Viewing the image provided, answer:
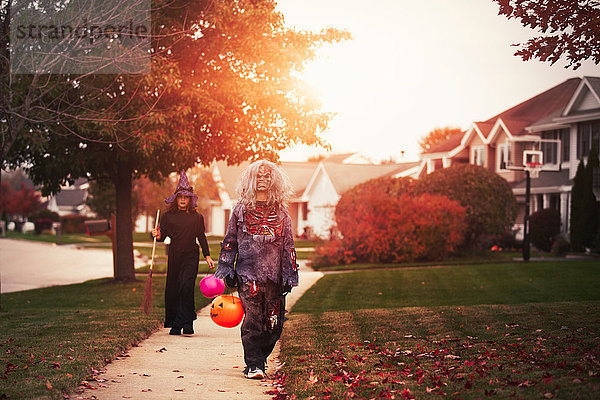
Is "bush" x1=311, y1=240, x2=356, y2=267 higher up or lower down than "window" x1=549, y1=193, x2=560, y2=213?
lower down

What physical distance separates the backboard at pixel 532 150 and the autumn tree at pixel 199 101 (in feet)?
59.6

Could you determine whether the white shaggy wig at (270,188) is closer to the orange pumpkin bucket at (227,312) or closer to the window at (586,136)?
the orange pumpkin bucket at (227,312)

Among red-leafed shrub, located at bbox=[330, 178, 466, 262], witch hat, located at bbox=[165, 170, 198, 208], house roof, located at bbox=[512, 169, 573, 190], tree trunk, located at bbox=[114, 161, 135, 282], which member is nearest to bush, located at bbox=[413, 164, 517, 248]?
red-leafed shrub, located at bbox=[330, 178, 466, 262]

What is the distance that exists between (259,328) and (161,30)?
9.89 meters

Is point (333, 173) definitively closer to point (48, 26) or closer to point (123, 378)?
point (48, 26)

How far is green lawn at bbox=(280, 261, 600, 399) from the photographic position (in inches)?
263

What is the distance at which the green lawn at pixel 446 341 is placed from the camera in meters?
6.68

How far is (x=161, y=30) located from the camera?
632 inches

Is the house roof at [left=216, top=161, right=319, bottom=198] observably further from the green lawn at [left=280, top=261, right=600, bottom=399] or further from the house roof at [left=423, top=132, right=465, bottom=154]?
the green lawn at [left=280, top=261, right=600, bottom=399]

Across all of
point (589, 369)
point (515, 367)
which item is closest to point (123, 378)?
point (515, 367)

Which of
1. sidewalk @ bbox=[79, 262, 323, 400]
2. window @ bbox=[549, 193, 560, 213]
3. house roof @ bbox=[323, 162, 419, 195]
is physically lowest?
sidewalk @ bbox=[79, 262, 323, 400]

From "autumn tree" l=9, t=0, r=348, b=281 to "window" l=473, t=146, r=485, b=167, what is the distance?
2218 cm

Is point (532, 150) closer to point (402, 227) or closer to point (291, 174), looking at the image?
point (402, 227)

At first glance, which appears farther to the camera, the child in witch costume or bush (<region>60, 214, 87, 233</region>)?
bush (<region>60, 214, 87, 233</region>)
